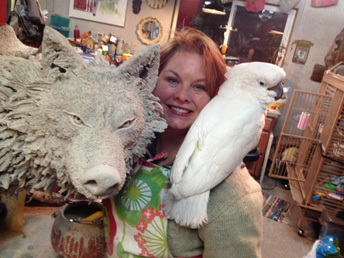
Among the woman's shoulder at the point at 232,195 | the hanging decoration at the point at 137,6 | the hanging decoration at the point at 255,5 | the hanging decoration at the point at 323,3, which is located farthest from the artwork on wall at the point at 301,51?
the woman's shoulder at the point at 232,195

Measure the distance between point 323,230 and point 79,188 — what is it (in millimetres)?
1911

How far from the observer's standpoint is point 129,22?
257 cm

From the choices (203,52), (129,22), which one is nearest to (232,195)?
(203,52)

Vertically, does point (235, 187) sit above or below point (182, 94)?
below

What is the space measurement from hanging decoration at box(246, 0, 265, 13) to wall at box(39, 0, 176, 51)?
2.14ft

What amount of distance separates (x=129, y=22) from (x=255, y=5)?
3.62 ft

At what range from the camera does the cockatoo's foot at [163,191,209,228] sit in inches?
25.7

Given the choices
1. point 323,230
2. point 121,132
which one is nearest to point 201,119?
point 121,132

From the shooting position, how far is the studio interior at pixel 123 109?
55 cm

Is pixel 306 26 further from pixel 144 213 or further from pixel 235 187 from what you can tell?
pixel 144 213

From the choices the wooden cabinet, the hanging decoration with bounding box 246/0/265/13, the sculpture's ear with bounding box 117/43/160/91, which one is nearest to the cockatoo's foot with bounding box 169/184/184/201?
the sculpture's ear with bounding box 117/43/160/91

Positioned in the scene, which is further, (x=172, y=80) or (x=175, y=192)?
(x=172, y=80)

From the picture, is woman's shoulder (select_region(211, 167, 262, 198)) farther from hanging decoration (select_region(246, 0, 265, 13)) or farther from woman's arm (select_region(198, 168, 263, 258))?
hanging decoration (select_region(246, 0, 265, 13))

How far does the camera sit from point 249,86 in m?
0.78
